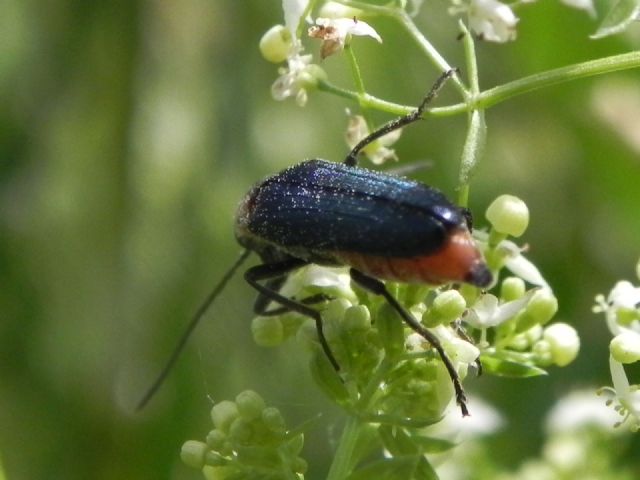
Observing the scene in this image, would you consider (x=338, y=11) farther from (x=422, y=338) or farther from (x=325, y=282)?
(x=422, y=338)

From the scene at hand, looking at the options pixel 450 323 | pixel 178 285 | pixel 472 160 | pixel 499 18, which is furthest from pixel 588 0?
pixel 178 285

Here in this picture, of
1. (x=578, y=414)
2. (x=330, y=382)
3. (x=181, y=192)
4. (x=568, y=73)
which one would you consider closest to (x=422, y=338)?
(x=330, y=382)

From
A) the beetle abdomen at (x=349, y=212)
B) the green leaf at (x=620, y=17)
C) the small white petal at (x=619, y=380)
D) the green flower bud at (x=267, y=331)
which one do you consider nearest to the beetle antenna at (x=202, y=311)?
the beetle abdomen at (x=349, y=212)

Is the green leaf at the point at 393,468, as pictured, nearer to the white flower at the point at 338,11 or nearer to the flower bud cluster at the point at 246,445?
the flower bud cluster at the point at 246,445

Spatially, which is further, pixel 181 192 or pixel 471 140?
pixel 181 192

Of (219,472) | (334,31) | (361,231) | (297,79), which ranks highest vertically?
(334,31)

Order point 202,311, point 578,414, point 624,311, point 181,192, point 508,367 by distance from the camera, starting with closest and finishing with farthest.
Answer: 1. point 508,367
2. point 624,311
3. point 202,311
4. point 578,414
5. point 181,192

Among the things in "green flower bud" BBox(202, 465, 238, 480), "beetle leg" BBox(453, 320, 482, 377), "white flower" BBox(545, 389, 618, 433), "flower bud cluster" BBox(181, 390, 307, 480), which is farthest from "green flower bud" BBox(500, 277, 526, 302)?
"white flower" BBox(545, 389, 618, 433)

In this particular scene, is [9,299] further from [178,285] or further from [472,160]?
[472,160]

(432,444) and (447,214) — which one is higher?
(447,214)
